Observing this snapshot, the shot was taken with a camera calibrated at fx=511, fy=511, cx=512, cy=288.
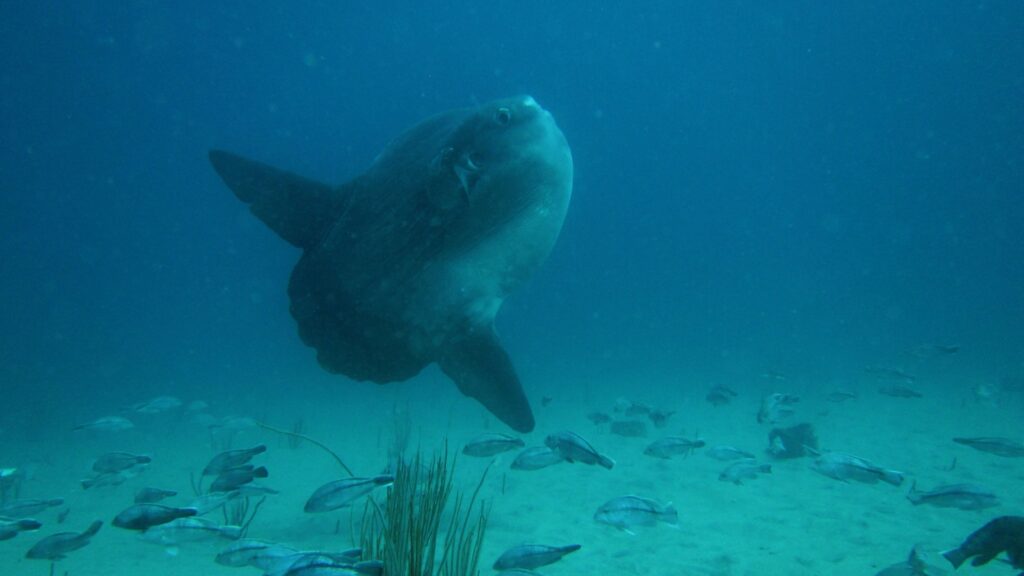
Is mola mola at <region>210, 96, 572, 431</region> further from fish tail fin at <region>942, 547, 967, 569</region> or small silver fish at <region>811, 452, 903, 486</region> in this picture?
small silver fish at <region>811, 452, 903, 486</region>

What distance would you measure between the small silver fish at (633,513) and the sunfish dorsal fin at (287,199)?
11.7 feet

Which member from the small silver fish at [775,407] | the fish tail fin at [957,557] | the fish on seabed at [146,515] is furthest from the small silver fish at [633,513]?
the small silver fish at [775,407]

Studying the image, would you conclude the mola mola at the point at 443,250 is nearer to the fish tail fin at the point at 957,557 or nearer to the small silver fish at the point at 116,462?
the fish tail fin at the point at 957,557

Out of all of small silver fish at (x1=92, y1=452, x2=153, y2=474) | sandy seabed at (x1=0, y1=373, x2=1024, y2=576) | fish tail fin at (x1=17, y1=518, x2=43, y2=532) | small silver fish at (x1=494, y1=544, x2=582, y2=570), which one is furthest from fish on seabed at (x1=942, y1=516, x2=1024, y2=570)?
small silver fish at (x1=92, y1=452, x2=153, y2=474)

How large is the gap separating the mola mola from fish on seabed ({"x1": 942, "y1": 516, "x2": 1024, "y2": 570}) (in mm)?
3068

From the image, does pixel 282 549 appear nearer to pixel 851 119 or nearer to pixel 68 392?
pixel 68 392

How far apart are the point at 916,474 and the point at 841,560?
15.8ft

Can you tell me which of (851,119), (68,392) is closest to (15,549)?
(68,392)

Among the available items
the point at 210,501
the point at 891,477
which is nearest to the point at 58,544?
the point at 210,501

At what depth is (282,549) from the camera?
3.64 m

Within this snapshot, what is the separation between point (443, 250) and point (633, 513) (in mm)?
3284

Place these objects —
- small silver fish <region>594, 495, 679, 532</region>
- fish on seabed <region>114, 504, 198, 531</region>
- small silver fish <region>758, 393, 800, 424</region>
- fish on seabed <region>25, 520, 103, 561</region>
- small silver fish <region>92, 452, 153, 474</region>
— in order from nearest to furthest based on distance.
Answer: fish on seabed <region>114, 504, 198, 531</region>
fish on seabed <region>25, 520, 103, 561</region>
small silver fish <region>594, 495, 679, 532</region>
small silver fish <region>92, 452, 153, 474</region>
small silver fish <region>758, 393, 800, 424</region>

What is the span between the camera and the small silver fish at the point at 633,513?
15.8ft

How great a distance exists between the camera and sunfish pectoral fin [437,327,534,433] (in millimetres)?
3717
